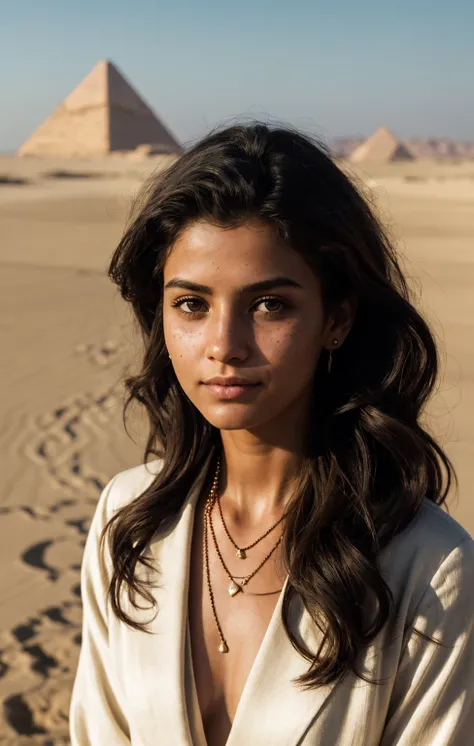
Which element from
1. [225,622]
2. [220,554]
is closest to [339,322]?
[220,554]

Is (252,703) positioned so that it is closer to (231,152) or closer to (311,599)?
(311,599)

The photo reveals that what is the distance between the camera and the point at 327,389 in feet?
6.42

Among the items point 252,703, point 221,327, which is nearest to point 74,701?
point 252,703

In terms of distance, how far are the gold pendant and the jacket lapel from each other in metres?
0.09

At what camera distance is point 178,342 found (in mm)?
1805

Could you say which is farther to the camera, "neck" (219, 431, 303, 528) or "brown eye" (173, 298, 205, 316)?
"neck" (219, 431, 303, 528)

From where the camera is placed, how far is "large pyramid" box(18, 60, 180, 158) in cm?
9131

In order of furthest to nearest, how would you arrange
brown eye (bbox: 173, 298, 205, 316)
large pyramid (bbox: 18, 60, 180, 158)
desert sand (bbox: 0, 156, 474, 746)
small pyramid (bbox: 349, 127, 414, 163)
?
small pyramid (bbox: 349, 127, 414, 163) < large pyramid (bbox: 18, 60, 180, 158) < desert sand (bbox: 0, 156, 474, 746) < brown eye (bbox: 173, 298, 205, 316)

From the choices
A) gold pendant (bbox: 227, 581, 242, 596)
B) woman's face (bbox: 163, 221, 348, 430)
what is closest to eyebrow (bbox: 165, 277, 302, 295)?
woman's face (bbox: 163, 221, 348, 430)

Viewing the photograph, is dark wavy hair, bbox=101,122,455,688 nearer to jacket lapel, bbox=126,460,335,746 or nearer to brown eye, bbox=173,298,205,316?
jacket lapel, bbox=126,460,335,746

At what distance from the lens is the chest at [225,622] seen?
1.83 m

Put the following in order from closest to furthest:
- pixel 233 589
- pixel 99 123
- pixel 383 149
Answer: pixel 233 589 → pixel 99 123 → pixel 383 149

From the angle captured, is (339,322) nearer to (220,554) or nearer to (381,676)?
(220,554)

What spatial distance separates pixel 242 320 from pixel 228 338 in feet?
0.17
